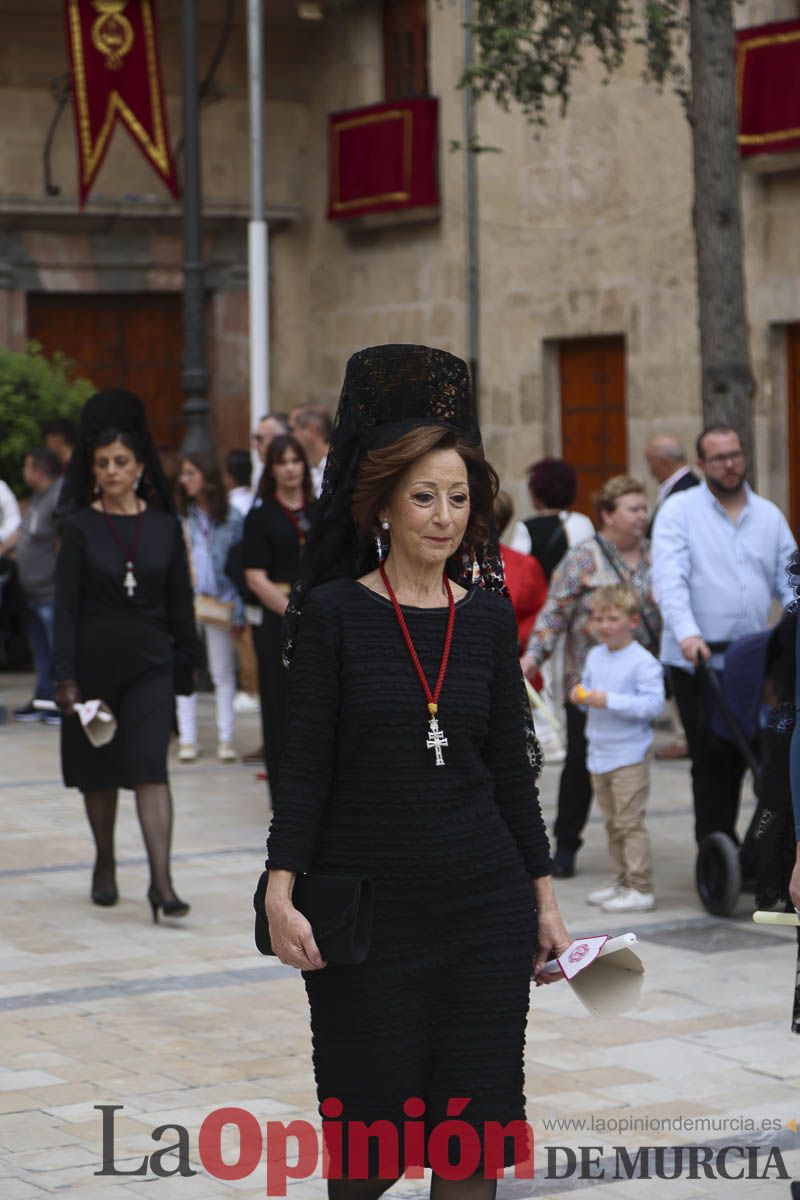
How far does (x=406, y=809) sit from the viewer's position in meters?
4.12

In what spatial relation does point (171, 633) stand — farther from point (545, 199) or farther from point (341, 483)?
point (545, 199)

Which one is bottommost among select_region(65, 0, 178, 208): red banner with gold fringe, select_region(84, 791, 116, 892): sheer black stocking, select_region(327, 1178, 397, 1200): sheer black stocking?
select_region(84, 791, 116, 892): sheer black stocking

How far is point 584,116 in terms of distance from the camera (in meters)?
19.1

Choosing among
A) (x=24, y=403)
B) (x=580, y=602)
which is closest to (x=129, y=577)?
(x=580, y=602)

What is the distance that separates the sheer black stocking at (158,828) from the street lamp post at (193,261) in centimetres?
855

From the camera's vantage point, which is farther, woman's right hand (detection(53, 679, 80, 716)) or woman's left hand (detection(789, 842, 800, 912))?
woman's right hand (detection(53, 679, 80, 716))

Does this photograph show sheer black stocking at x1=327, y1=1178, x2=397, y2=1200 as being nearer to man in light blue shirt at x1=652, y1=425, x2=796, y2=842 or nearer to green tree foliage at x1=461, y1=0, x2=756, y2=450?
man in light blue shirt at x1=652, y1=425, x2=796, y2=842

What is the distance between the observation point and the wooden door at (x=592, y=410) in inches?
771

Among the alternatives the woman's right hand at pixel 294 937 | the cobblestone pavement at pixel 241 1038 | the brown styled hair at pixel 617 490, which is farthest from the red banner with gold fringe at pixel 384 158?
the woman's right hand at pixel 294 937

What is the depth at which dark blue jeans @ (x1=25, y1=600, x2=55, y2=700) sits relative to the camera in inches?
631

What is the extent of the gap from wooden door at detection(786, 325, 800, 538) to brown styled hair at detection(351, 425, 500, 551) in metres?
13.4

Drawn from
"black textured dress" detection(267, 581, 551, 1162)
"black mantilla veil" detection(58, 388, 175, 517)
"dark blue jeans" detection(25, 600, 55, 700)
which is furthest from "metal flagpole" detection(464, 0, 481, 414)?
"black textured dress" detection(267, 581, 551, 1162)

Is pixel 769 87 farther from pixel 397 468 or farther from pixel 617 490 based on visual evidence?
pixel 397 468

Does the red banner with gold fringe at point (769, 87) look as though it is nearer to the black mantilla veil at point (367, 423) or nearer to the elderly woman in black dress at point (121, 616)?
the elderly woman in black dress at point (121, 616)
